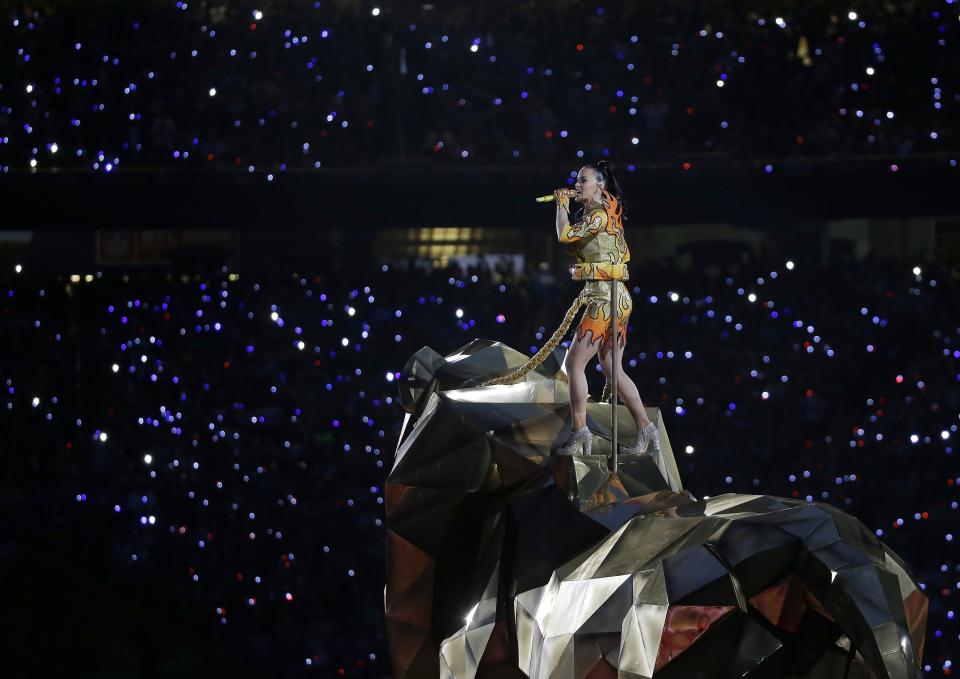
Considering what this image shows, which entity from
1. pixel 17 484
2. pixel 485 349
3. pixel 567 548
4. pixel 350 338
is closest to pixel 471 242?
pixel 350 338

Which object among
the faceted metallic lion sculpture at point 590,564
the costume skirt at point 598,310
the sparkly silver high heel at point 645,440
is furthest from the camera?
the sparkly silver high heel at point 645,440

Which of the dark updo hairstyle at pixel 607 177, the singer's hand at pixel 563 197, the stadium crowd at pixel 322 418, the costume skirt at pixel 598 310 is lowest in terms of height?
the stadium crowd at pixel 322 418

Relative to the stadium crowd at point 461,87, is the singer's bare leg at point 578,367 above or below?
below

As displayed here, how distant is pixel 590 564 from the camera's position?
6676mm

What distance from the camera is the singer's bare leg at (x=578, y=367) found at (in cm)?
747

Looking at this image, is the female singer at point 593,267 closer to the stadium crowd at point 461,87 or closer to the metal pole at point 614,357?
the metal pole at point 614,357

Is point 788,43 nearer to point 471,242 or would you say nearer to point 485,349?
point 471,242

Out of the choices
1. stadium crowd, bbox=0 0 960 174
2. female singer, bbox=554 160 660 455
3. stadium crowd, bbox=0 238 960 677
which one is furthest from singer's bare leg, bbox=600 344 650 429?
stadium crowd, bbox=0 0 960 174

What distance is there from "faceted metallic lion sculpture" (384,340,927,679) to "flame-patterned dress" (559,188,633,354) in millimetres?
634

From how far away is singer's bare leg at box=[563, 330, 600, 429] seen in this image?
7469 mm

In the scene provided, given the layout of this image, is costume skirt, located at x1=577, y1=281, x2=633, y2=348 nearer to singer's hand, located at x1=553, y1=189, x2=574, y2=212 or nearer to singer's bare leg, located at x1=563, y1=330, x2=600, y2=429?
singer's bare leg, located at x1=563, y1=330, x2=600, y2=429

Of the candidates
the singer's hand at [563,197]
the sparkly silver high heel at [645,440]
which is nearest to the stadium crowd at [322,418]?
the sparkly silver high heel at [645,440]

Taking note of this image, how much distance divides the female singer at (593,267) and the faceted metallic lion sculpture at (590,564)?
0.90 feet

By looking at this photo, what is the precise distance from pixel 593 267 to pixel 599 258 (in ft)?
0.19
